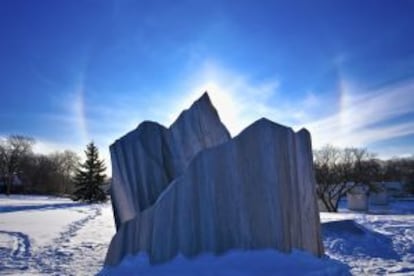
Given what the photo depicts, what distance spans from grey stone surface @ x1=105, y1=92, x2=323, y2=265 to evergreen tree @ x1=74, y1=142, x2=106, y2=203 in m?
30.8

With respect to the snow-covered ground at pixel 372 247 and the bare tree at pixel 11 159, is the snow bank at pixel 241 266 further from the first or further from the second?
the bare tree at pixel 11 159

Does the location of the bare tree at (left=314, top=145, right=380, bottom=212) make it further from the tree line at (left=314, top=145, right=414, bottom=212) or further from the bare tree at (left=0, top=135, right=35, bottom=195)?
the bare tree at (left=0, top=135, right=35, bottom=195)

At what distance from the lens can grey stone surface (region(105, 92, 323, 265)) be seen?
19.6 ft

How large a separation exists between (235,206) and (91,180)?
3278 centimetres

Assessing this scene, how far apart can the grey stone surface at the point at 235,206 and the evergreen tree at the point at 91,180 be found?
101 ft

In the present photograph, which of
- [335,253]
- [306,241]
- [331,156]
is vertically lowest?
[335,253]

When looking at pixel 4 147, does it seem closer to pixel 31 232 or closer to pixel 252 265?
pixel 31 232

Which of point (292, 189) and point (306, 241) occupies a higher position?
point (292, 189)

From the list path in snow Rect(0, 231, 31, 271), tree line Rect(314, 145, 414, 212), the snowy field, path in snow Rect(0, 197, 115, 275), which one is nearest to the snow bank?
the snowy field

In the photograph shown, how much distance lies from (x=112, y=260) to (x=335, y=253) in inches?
190

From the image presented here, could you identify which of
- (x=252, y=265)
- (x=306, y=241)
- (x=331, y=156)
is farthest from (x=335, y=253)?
(x=331, y=156)

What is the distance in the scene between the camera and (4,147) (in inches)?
2514

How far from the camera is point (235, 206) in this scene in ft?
19.7

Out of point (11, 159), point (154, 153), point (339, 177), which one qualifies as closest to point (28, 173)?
point (11, 159)
